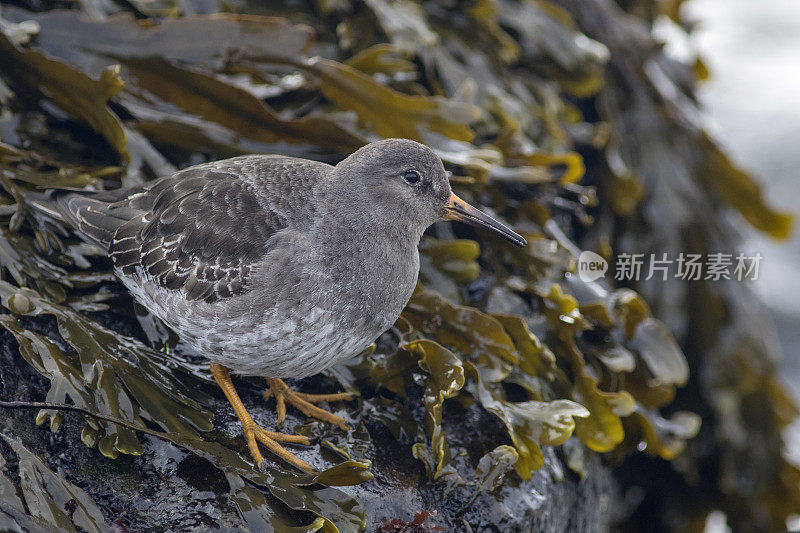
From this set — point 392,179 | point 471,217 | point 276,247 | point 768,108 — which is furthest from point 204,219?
point 768,108

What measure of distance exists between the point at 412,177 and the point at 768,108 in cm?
877

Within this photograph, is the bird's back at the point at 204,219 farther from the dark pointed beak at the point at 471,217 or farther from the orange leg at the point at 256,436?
the dark pointed beak at the point at 471,217

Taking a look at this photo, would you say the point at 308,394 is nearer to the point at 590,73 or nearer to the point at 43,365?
the point at 43,365

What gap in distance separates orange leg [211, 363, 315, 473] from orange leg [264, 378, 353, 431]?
108 mm

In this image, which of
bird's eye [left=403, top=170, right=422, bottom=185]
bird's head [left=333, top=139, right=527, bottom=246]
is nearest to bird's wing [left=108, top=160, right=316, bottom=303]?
bird's head [left=333, top=139, right=527, bottom=246]

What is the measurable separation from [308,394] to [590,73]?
2.66m

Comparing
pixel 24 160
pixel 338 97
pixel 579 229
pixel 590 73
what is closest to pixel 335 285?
pixel 338 97

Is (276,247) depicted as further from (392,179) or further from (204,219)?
(392,179)

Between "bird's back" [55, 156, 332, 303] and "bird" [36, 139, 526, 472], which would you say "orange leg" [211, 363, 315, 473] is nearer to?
"bird" [36, 139, 526, 472]

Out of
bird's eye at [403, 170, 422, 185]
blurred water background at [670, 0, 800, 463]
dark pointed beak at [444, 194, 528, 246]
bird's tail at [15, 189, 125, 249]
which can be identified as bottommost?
blurred water background at [670, 0, 800, 463]

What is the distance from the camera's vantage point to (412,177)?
255 centimetres

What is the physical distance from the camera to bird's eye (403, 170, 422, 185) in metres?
2.55

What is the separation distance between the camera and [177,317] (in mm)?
2420

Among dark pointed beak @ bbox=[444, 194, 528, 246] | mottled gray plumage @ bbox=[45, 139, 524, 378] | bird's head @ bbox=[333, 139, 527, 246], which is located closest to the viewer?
mottled gray plumage @ bbox=[45, 139, 524, 378]
